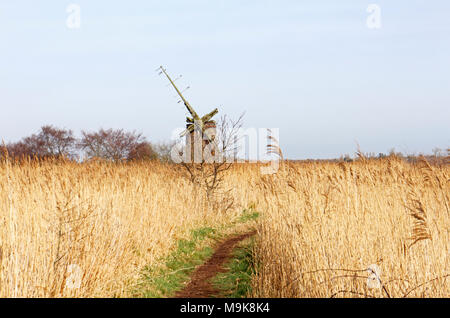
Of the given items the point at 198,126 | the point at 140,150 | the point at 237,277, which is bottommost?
the point at 237,277

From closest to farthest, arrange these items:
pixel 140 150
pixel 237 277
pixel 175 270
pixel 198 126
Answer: pixel 237 277, pixel 175 270, pixel 198 126, pixel 140 150

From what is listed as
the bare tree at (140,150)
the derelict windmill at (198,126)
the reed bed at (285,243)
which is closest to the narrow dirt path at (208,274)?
the reed bed at (285,243)

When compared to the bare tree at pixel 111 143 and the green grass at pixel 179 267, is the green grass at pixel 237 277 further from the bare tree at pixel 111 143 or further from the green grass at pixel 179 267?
the bare tree at pixel 111 143

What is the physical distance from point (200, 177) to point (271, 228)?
7225 mm

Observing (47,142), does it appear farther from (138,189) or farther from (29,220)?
(29,220)

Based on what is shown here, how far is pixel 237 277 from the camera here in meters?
8.18

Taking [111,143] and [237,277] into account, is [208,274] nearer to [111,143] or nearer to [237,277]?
[237,277]

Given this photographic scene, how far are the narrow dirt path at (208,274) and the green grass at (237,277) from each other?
145 mm

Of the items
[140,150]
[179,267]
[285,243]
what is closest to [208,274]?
[179,267]

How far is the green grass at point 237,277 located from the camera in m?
7.31

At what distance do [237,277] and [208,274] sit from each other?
0.74m

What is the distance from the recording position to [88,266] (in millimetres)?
6117
